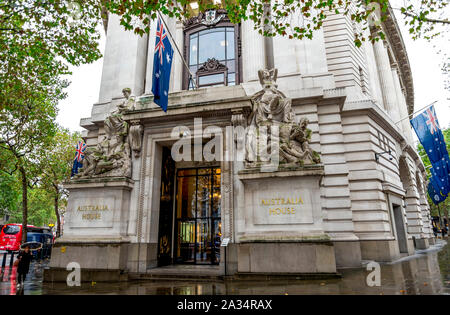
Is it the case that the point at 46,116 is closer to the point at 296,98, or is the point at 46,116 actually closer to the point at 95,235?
the point at 95,235

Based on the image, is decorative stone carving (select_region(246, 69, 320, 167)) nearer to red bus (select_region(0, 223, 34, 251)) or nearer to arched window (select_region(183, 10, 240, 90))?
arched window (select_region(183, 10, 240, 90))

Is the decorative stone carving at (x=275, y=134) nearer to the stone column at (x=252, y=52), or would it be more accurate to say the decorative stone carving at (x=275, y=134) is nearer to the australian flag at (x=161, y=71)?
the stone column at (x=252, y=52)

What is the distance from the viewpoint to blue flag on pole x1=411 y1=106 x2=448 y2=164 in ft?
65.8

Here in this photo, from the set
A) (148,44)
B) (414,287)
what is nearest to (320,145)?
(414,287)

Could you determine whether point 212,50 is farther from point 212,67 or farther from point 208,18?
point 208,18

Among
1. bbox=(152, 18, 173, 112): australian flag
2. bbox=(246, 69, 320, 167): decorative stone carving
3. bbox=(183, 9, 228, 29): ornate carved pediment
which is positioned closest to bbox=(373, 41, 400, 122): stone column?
bbox=(183, 9, 228, 29): ornate carved pediment

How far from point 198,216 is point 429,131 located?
17.0 m

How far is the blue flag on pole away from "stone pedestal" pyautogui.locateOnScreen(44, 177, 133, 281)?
760 inches

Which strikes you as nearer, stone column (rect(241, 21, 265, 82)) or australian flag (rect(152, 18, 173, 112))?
australian flag (rect(152, 18, 173, 112))

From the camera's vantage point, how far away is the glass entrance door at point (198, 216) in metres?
14.9

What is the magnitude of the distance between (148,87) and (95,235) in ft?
29.2

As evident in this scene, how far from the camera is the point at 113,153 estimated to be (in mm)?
13492

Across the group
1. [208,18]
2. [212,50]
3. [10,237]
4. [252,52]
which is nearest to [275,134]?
[252,52]

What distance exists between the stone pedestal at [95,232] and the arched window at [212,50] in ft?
35.0
